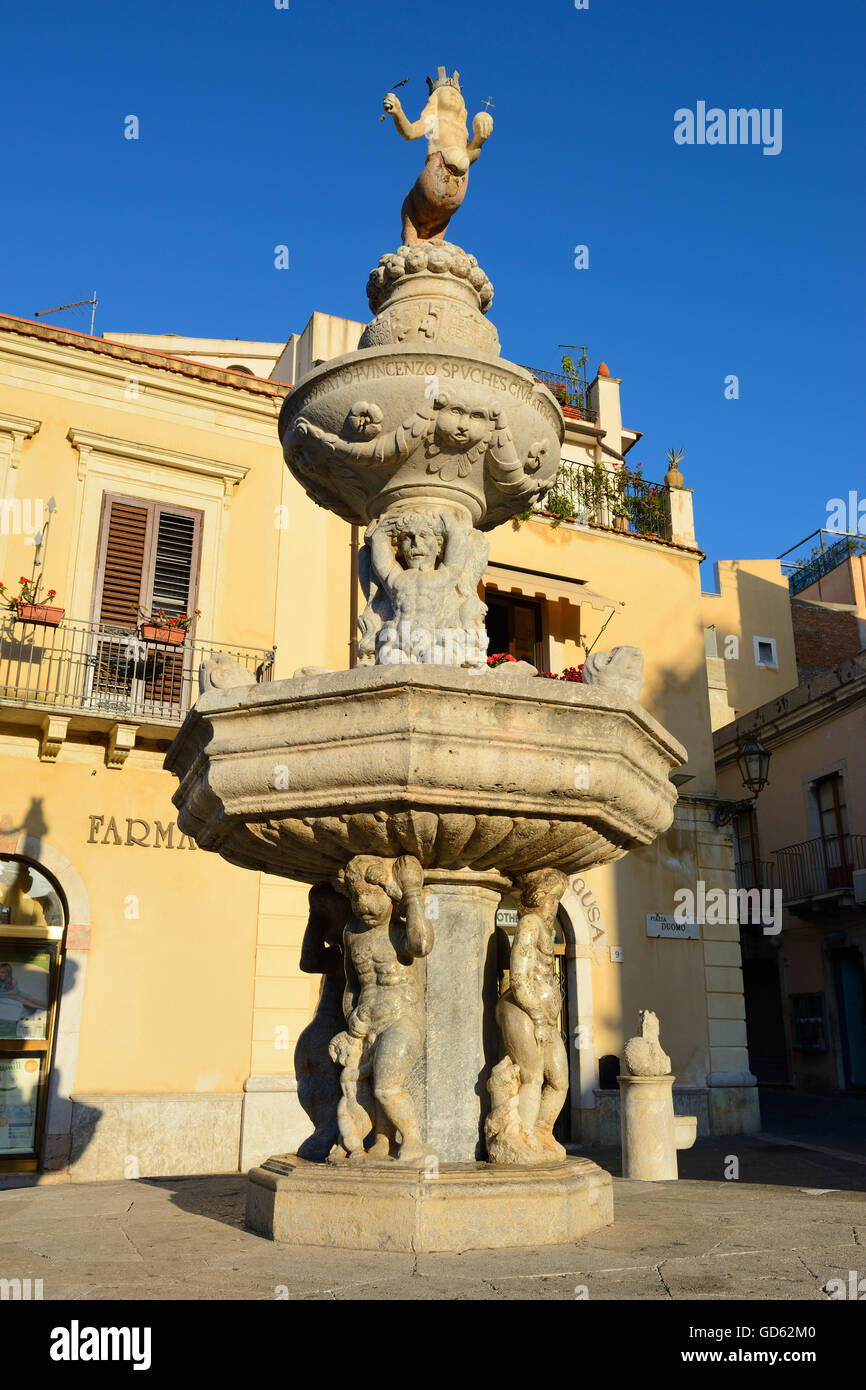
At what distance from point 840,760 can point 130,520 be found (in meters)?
15.0

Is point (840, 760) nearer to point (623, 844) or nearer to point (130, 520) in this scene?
point (130, 520)

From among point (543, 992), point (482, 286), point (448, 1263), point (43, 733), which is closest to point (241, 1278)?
point (448, 1263)

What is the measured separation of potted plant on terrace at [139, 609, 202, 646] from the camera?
12797 mm

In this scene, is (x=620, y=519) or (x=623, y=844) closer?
(x=623, y=844)

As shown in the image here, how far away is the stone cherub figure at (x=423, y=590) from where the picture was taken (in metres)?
5.15

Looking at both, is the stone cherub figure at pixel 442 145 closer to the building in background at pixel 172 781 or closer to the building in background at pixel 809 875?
the building in background at pixel 172 781

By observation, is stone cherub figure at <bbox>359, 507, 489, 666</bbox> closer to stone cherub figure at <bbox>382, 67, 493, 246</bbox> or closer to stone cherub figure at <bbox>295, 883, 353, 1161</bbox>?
stone cherub figure at <bbox>295, 883, 353, 1161</bbox>

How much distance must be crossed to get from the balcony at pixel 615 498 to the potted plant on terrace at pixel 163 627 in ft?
22.1

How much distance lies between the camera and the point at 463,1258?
3.71 metres

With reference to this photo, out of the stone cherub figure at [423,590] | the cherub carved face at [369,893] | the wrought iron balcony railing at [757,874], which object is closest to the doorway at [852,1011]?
the wrought iron balcony railing at [757,874]

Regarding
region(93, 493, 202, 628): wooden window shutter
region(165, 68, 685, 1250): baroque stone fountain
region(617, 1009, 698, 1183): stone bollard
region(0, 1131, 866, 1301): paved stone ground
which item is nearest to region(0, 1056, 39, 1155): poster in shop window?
region(93, 493, 202, 628): wooden window shutter

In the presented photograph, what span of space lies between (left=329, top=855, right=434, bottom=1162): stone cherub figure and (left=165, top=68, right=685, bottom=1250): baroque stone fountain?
0.01 m
